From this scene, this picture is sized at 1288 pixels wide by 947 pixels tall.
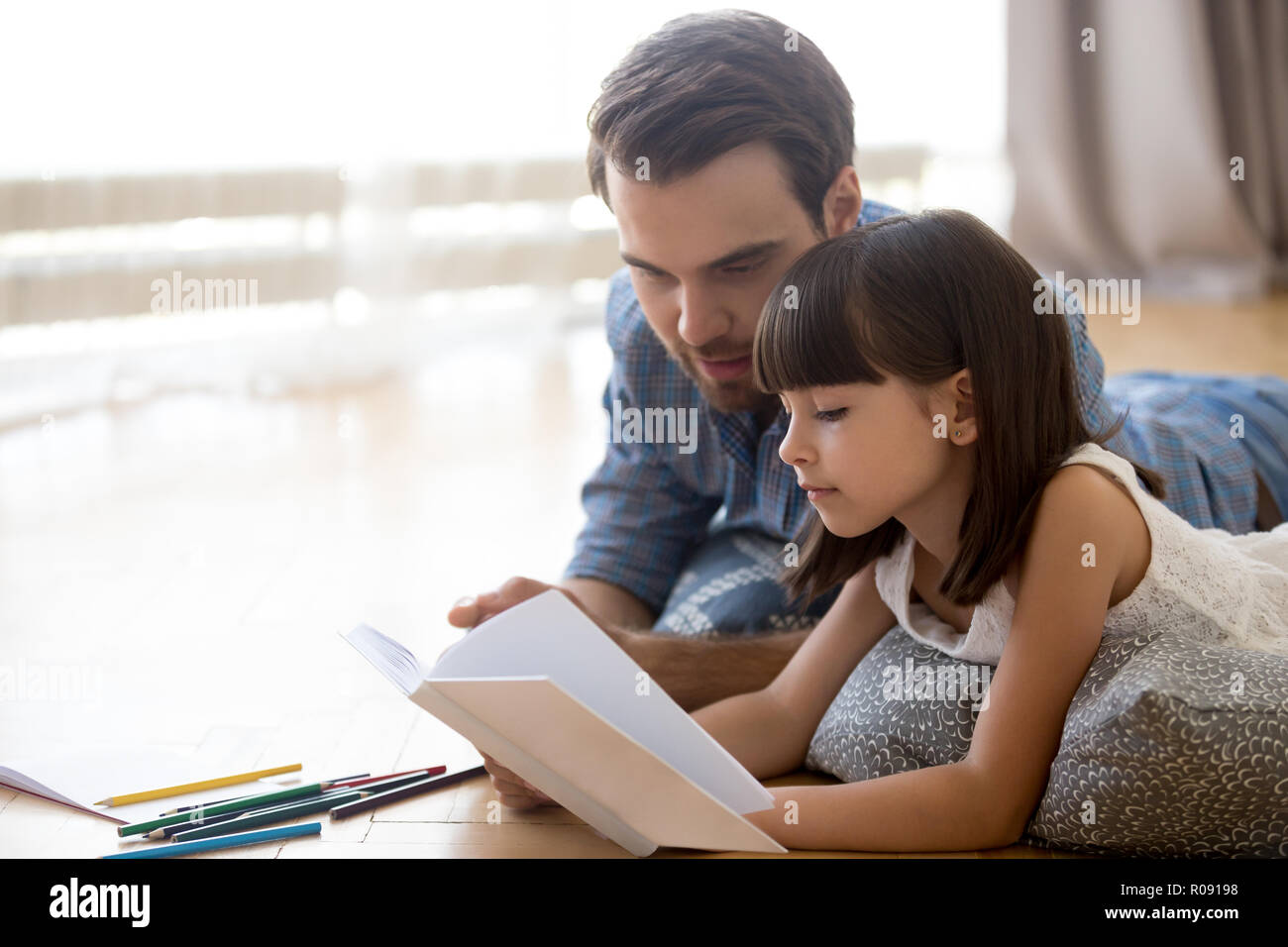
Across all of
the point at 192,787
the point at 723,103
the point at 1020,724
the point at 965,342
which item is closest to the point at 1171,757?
the point at 1020,724

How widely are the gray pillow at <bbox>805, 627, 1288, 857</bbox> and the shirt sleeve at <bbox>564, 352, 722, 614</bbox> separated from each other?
0.74m

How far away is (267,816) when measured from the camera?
135 cm

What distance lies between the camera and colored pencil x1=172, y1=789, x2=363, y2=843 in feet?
4.30

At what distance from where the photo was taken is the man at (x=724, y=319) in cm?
152

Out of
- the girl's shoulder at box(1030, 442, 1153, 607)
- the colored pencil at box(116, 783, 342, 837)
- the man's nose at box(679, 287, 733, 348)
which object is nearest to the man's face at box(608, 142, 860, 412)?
the man's nose at box(679, 287, 733, 348)

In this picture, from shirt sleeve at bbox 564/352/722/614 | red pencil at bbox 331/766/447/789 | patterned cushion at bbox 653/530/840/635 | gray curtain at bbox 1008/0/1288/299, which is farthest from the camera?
gray curtain at bbox 1008/0/1288/299

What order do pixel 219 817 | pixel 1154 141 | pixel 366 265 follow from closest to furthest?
pixel 219 817 < pixel 366 265 < pixel 1154 141

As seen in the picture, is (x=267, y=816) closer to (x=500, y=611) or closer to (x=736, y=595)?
(x=500, y=611)

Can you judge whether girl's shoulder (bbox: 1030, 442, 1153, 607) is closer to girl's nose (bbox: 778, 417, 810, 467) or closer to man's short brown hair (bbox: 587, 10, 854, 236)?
girl's nose (bbox: 778, 417, 810, 467)

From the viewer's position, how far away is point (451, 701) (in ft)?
3.67

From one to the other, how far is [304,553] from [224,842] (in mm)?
1140
